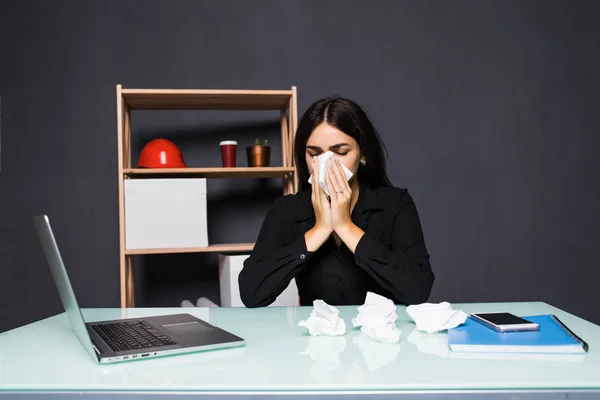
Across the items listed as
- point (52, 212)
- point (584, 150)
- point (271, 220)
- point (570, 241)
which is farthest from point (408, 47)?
point (52, 212)

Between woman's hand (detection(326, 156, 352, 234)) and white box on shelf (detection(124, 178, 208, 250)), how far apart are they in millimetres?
990

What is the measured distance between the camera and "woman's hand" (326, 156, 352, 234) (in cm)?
153

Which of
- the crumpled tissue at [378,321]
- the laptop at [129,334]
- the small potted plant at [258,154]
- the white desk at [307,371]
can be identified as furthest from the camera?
the small potted plant at [258,154]

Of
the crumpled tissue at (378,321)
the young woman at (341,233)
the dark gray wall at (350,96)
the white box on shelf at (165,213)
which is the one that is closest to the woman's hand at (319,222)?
the young woman at (341,233)

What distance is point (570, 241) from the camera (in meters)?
3.08

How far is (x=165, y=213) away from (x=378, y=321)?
62.7 inches

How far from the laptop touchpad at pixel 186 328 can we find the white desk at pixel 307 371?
80 mm

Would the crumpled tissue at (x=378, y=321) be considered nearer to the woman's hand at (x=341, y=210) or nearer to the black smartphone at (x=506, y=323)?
the black smartphone at (x=506, y=323)

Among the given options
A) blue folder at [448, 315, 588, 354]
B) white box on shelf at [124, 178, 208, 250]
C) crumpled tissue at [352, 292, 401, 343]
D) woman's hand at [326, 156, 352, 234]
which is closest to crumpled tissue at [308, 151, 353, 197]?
woman's hand at [326, 156, 352, 234]

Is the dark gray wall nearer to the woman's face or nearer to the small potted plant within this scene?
the small potted plant

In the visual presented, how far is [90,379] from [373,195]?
116 cm

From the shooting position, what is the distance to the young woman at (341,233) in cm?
148

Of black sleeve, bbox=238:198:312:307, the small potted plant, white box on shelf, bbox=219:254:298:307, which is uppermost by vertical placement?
the small potted plant

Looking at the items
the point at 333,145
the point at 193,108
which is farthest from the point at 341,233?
the point at 193,108
